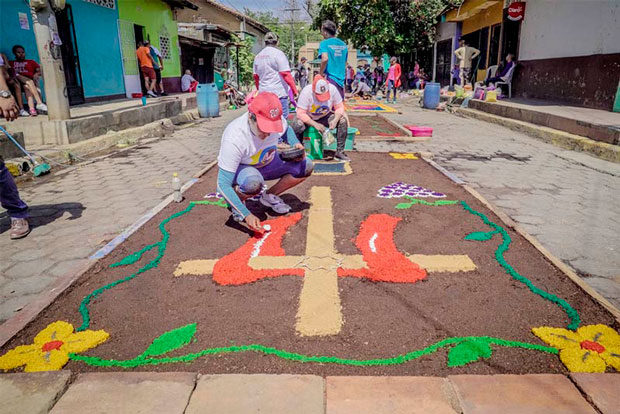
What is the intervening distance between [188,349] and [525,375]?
1.53 m

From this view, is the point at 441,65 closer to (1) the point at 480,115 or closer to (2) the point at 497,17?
(2) the point at 497,17

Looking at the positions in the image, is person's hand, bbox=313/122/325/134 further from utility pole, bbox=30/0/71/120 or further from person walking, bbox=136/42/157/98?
person walking, bbox=136/42/157/98

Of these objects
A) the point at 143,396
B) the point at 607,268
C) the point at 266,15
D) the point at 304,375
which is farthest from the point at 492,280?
the point at 266,15

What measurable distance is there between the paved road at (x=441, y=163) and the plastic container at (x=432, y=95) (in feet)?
22.4

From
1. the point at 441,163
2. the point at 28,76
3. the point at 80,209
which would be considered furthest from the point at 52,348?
the point at 28,76

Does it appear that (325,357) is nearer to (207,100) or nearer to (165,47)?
(207,100)

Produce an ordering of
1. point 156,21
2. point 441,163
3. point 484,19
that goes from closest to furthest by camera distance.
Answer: point 441,163 → point 156,21 → point 484,19

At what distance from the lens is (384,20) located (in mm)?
19969

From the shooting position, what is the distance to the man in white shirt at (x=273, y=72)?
6.15 m

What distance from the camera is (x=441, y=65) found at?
2114 cm

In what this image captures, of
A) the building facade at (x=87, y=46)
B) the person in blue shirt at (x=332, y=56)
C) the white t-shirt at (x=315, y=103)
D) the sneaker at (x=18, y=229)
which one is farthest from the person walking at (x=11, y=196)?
the building facade at (x=87, y=46)

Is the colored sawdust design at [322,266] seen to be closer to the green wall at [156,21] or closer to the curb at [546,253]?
the curb at [546,253]

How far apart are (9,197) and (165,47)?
1471 cm

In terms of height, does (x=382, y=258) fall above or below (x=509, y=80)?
below
